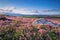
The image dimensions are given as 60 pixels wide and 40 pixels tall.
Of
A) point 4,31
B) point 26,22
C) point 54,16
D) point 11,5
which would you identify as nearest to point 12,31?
point 4,31

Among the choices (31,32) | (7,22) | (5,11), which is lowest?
(31,32)

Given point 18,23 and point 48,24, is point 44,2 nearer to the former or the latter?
point 48,24

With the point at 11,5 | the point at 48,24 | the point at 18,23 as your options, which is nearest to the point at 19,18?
the point at 18,23

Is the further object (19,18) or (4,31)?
(19,18)

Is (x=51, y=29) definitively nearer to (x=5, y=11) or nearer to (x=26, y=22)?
(x=26, y=22)

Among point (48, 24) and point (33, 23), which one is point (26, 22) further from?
point (48, 24)

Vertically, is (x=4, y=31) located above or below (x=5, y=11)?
below

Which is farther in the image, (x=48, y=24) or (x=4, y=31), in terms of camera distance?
(x=48, y=24)

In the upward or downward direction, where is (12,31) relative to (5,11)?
downward
